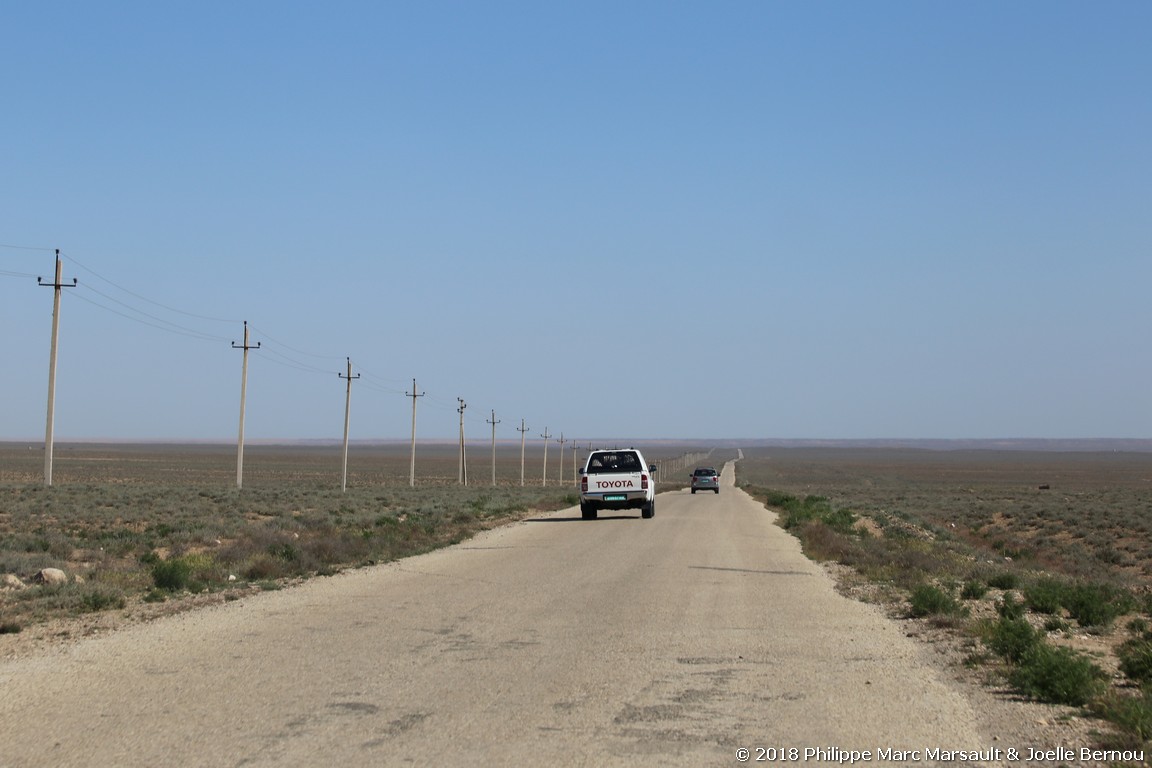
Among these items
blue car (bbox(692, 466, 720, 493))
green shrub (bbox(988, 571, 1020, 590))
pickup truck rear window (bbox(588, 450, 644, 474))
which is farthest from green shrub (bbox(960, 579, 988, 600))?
blue car (bbox(692, 466, 720, 493))

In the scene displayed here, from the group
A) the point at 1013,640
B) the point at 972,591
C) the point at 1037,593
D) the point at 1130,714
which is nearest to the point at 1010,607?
the point at 1037,593

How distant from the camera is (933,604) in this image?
13.4m

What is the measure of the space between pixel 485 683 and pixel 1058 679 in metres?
4.40

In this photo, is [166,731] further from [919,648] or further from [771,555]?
[771,555]

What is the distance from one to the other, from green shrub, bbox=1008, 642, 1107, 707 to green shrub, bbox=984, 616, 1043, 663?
581mm

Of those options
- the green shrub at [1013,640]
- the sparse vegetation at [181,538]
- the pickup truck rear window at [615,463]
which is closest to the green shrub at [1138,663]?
the green shrub at [1013,640]

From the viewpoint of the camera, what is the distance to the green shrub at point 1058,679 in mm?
8398

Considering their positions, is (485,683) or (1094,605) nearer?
(485,683)

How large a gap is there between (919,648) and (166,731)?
708 cm

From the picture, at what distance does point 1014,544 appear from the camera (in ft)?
113

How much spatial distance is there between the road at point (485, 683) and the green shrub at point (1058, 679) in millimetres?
733

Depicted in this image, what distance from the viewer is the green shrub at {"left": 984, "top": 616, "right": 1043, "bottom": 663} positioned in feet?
32.8

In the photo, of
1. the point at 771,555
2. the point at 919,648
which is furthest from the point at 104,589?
the point at 771,555

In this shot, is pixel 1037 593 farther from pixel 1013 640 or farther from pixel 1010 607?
pixel 1013 640
